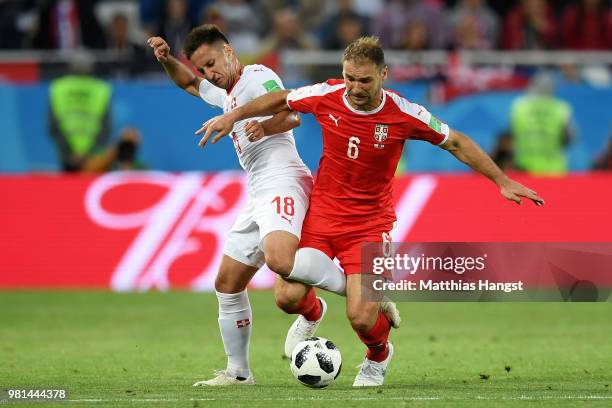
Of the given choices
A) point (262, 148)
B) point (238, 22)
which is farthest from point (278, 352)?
point (238, 22)

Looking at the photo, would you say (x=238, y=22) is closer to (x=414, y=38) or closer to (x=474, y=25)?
(x=414, y=38)

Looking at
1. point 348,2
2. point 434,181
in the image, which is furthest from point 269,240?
point 348,2

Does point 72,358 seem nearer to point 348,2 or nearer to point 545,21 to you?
point 348,2

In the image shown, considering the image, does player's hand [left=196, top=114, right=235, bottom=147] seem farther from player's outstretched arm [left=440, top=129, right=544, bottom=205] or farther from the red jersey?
player's outstretched arm [left=440, top=129, right=544, bottom=205]

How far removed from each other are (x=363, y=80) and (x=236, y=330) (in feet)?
6.35

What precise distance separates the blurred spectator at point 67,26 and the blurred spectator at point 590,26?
6852 millimetres

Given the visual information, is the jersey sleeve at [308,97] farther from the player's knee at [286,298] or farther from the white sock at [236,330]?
the white sock at [236,330]

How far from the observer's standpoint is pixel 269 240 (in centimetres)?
826

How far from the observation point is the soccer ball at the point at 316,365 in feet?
26.2

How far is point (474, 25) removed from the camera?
1834cm

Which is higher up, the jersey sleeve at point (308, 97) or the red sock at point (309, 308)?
the jersey sleeve at point (308, 97)

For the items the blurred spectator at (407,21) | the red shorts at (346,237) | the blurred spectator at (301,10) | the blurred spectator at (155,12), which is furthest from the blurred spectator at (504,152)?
the red shorts at (346,237)

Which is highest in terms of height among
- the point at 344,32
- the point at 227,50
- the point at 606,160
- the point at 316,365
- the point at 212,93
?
the point at 227,50

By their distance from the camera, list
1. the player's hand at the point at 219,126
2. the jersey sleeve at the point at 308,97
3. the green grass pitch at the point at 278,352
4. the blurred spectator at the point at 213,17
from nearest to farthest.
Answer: the green grass pitch at the point at 278,352
the player's hand at the point at 219,126
the jersey sleeve at the point at 308,97
the blurred spectator at the point at 213,17
